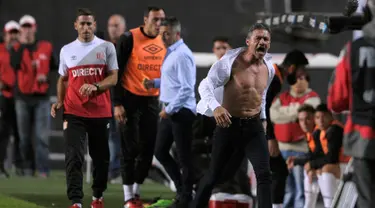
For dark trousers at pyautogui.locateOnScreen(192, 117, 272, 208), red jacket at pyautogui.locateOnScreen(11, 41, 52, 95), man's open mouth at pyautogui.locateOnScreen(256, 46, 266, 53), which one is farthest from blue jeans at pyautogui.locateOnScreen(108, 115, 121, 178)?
man's open mouth at pyautogui.locateOnScreen(256, 46, 266, 53)

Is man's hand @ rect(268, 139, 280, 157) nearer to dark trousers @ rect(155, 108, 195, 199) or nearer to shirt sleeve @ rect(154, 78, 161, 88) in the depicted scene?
dark trousers @ rect(155, 108, 195, 199)

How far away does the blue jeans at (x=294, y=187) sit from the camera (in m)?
14.5

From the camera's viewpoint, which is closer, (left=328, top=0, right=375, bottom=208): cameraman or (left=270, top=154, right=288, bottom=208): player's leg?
(left=328, top=0, right=375, bottom=208): cameraman

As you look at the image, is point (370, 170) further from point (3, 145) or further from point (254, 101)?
point (3, 145)

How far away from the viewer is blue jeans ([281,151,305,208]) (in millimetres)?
14539

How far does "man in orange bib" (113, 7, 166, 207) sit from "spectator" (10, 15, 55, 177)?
5.83 m

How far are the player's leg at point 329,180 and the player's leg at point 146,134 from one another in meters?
1.98

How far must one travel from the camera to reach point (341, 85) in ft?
28.9

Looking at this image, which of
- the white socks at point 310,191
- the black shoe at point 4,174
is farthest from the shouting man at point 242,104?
the black shoe at point 4,174

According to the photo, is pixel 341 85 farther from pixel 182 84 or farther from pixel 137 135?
pixel 137 135

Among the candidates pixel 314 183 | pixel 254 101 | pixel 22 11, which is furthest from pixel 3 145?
pixel 254 101

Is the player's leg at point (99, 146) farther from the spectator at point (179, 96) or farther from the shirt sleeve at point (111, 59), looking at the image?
the spectator at point (179, 96)

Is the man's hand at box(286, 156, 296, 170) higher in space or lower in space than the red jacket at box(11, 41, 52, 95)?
lower

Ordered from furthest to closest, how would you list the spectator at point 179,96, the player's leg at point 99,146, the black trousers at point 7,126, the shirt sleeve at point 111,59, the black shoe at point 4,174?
the black trousers at point 7,126, the black shoe at point 4,174, the spectator at point 179,96, the shirt sleeve at point 111,59, the player's leg at point 99,146
